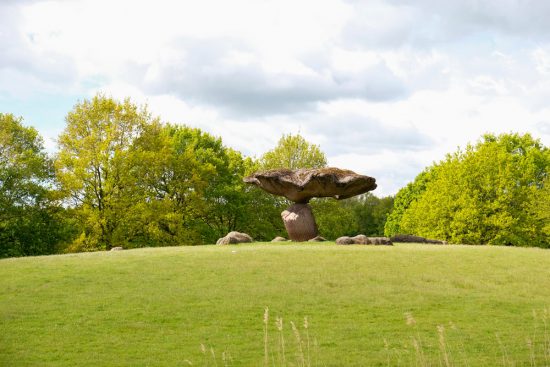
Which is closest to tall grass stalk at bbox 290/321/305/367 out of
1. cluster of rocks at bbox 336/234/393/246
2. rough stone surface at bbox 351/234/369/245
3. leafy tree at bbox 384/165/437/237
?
cluster of rocks at bbox 336/234/393/246

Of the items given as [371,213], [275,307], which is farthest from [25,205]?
[371,213]

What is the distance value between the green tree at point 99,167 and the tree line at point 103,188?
68mm

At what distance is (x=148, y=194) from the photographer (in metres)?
45.5

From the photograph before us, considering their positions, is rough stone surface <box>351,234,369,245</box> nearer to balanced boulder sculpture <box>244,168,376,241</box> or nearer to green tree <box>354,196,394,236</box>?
balanced boulder sculpture <box>244,168,376,241</box>

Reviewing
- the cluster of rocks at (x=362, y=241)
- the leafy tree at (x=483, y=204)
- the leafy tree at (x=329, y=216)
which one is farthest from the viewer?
the leafy tree at (x=329, y=216)

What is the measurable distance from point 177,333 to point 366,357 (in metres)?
4.77

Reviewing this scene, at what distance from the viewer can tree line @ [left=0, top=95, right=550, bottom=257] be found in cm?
→ 4241

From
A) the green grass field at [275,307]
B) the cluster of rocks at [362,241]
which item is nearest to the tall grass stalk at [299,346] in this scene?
the green grass field at [275,307]

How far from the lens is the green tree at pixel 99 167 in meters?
42.3

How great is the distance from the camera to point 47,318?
16734 mm

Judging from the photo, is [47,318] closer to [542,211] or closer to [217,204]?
[217,204]

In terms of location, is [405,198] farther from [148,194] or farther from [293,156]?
[148,194]

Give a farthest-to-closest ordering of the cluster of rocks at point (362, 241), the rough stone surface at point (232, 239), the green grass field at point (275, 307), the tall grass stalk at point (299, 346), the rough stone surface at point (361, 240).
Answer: the rough stone surface at point (232, 239) < the rough stone surface at point (361, 240) < the cluster of rocks at point (362, 241) < the green grass field at point (275, 307) < the tall grass stalk at point (299, 346)

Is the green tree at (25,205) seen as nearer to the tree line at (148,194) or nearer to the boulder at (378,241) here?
the tree line at (148,194)
